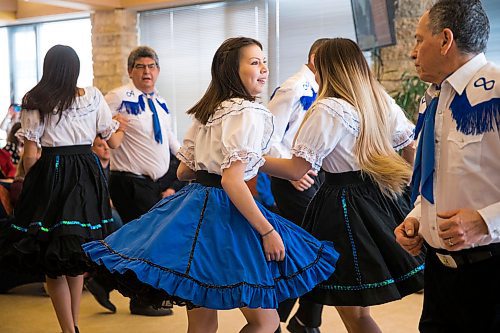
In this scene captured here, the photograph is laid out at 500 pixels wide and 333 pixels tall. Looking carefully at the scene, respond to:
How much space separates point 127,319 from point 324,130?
7.47 feet

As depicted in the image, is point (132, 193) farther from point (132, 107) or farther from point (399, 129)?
point (399, 129)

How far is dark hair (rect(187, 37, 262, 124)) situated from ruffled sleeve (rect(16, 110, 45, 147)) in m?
1.30

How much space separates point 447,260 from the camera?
6.40 feet

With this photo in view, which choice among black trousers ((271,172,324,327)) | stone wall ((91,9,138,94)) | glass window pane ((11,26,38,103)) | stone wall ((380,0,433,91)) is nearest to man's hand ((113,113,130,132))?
black trousers ((271,172,324,327))

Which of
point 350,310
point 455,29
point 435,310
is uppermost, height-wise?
point 455,29

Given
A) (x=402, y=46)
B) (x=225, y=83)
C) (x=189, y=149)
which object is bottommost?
(x=189, y=149)

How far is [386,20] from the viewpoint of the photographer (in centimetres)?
621

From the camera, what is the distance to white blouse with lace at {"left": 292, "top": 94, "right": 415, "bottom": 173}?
8.92ft

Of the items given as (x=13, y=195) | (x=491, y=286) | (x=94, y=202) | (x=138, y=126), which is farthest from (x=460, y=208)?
(x=13, y=195)

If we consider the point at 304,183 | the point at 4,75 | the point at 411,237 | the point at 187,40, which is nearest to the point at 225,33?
the point at 187,40

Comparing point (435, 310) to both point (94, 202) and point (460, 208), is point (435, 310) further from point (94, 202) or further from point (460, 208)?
point (94, 202)

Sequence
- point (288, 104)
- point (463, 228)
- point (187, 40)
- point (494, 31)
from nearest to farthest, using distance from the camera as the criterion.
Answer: point (463, 228), point (288, 104), point (494, 31), point (187, 40)

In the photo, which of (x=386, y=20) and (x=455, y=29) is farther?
(x=386, y=20)

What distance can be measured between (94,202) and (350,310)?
5.23 ft
